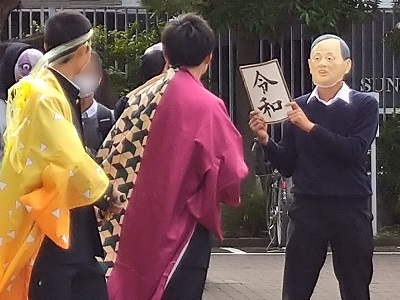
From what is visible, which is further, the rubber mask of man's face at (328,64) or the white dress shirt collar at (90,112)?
the white dress shirt collar at (90,112)

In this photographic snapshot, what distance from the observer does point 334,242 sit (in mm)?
5141

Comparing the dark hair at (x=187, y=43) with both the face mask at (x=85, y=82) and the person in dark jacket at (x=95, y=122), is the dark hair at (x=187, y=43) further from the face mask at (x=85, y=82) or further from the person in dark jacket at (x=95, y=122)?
the person in dark jacket at (x=95, y=122)

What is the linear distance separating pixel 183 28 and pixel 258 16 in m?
6.39

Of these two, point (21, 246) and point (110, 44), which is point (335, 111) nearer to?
point (21, 246)

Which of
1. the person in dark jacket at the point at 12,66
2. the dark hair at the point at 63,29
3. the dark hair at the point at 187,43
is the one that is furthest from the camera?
the person in dark jacket at the point at 12,66

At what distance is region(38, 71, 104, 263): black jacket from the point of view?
151 inches

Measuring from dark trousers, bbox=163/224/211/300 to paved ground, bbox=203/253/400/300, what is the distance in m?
3.43

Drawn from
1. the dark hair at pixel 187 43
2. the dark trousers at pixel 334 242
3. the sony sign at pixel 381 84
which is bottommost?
the dark trousers at pixel 334 242

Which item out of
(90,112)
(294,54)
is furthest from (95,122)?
(294,54)

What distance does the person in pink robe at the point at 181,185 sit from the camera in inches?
168

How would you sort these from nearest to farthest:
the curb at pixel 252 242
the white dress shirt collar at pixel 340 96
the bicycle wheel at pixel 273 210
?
the white dress shirt collar at pixel 340 96, the bicycle wheel at pixel 273 210, the curb at pixel 252 242

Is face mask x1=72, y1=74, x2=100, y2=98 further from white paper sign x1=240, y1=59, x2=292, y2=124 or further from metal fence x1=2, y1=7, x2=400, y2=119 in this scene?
metal fence x1=2, y1=7, x2=400, y2=119

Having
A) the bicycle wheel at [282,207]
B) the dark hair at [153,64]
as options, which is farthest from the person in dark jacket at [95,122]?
the bicycle wheel at [282,207]

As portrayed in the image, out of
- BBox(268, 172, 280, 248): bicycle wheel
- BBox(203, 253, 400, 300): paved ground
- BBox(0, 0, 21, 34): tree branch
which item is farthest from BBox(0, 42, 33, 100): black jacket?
BBox(268, 172, 280, 248): bicycle wheel
